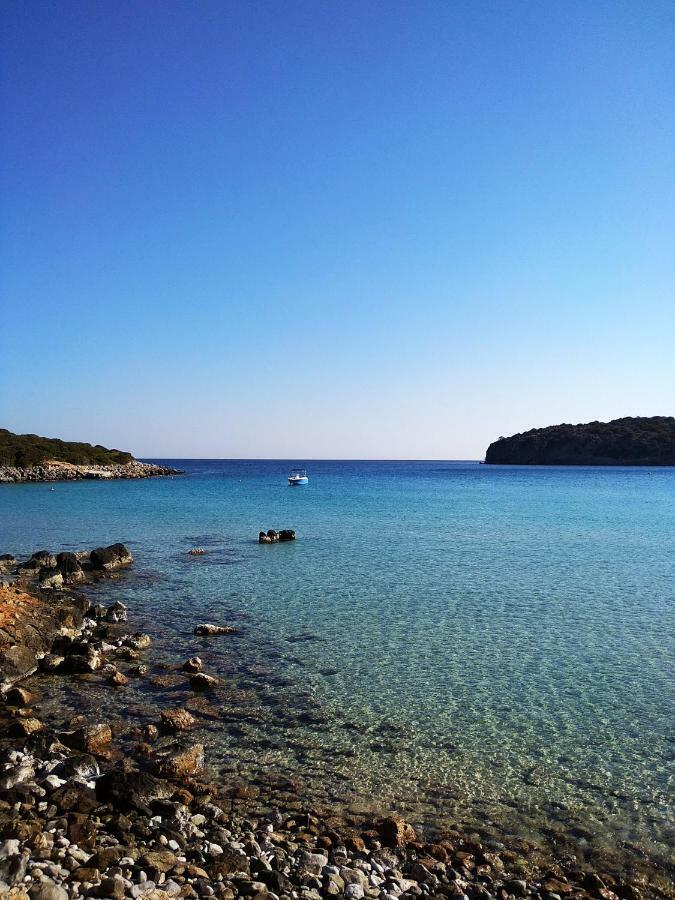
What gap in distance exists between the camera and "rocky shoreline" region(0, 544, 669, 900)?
6426 mm

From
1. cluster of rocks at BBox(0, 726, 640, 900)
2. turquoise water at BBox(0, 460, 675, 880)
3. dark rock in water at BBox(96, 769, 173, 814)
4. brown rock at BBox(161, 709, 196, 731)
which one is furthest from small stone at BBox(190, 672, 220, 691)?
dark rock in water at BBox(96, 769, 173, 814)

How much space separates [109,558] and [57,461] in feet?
320

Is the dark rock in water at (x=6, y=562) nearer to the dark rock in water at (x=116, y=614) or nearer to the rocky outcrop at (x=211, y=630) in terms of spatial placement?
the dark rock in water at (x=116, y=614)

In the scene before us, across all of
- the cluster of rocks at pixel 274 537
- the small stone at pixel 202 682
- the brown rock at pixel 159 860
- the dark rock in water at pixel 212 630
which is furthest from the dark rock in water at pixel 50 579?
the brown rock at pixel 159 860

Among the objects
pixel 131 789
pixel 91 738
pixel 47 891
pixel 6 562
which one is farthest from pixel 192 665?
pixel 6 562

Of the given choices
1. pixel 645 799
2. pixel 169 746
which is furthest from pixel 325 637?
pixel 645 799

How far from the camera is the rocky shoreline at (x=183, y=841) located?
643 cm

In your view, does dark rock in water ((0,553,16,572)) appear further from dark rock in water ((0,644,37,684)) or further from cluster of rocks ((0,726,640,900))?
cluster of rocks ((0,726,640,900))

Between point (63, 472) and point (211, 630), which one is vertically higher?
point (63, 472)

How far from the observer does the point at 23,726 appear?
10.7 meters

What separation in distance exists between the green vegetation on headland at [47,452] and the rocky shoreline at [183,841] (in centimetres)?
11254

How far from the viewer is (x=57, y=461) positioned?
11631 centimetres

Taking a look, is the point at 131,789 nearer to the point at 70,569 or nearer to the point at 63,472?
the point at 70,569

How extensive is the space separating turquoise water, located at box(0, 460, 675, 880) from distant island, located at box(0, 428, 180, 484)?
256 feet
